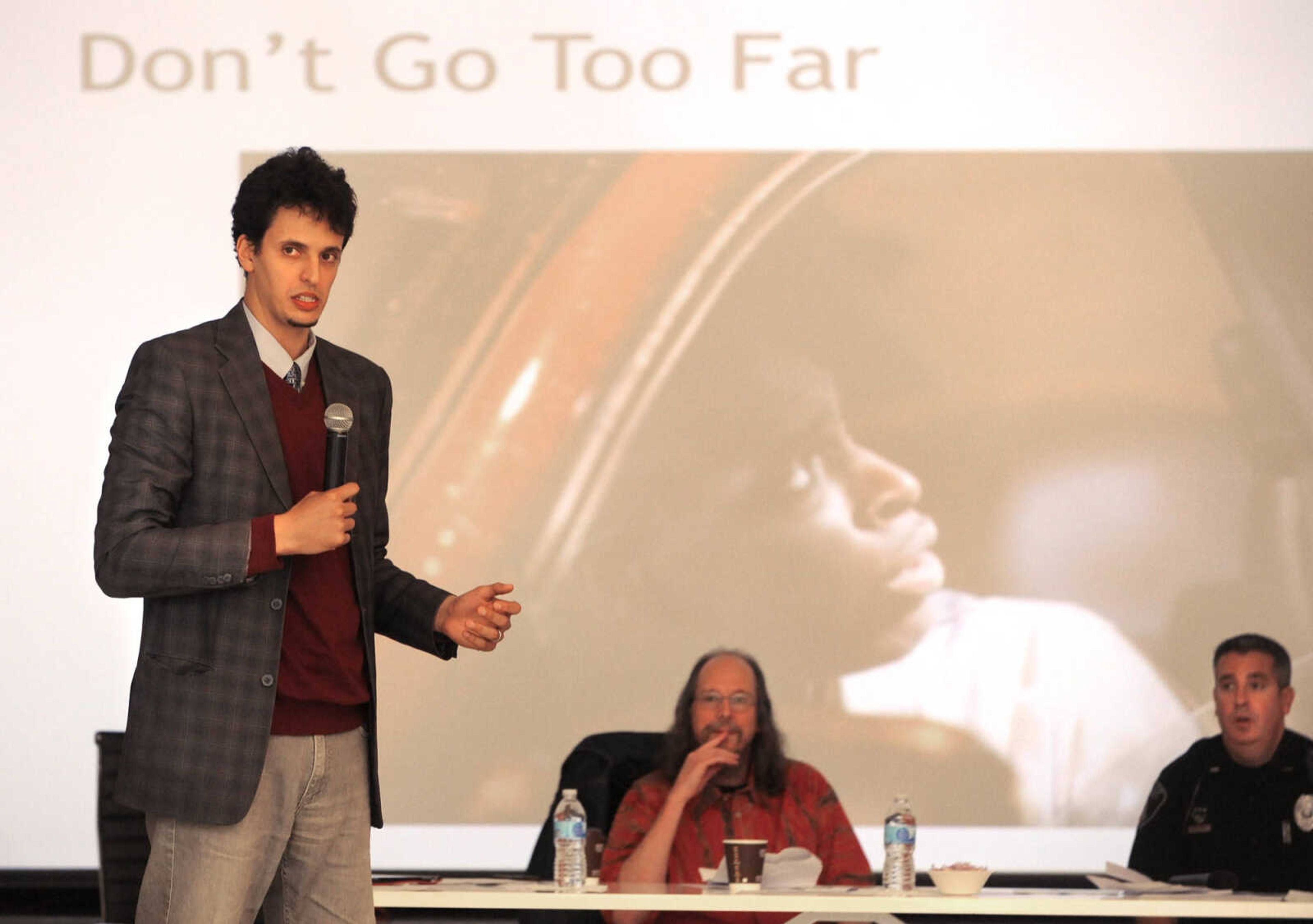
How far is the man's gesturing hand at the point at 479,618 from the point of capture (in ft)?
6.68

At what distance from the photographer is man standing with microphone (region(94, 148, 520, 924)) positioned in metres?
1.84

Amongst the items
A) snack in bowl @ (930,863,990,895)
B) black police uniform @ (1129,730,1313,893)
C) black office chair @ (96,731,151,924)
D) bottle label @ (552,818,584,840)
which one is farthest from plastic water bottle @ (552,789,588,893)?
black police uniform @ (1129,730,1313,893)

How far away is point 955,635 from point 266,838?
3.09m

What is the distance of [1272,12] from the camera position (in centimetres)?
479

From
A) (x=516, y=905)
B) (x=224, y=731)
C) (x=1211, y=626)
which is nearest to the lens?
(x=224, y=731)

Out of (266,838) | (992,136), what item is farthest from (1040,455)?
(266,838)

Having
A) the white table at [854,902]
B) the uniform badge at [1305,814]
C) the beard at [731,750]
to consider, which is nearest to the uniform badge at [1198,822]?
the uniform badge at [1305,814]

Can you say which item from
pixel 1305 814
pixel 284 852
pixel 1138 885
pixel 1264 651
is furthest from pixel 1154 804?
pixel 284 852

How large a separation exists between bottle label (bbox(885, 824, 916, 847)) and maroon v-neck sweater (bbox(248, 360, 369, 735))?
1.63 metres

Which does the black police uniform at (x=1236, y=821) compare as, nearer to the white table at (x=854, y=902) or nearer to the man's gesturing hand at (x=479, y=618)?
the white table at (x=854, y=902)

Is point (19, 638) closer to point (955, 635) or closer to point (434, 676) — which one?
point (434, 676)

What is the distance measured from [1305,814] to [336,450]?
2.59 meters

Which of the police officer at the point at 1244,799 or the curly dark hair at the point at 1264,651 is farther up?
the curly dark hair at the point at 1264,651

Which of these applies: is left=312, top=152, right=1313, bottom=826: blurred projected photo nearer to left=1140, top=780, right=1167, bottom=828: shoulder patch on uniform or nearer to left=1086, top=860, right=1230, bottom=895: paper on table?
left=1140, top=780, right=1167, bottom=828: shoulder patch on uniform
